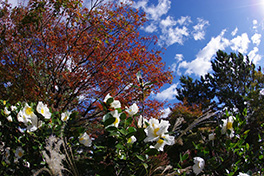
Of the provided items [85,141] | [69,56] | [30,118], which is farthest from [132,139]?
[69,56]

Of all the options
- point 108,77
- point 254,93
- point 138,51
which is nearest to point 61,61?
point 108,77

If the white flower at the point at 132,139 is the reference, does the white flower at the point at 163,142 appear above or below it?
below

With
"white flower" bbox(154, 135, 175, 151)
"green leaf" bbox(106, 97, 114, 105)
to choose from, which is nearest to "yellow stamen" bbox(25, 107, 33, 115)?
"green leaf" bbox(106, 97, 114, 105)

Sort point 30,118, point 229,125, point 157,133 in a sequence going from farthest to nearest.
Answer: point 30,118
point 229,125
point 157,133

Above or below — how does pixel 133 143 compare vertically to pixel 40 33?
below

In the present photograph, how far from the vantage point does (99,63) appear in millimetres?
5266

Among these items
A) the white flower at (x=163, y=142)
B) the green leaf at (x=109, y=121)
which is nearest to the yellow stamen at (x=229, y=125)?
the white flower at (x=163, y=142)

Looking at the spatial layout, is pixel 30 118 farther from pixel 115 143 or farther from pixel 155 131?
pixel 155 131

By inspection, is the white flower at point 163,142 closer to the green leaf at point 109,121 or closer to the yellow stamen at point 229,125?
the green leaf at point 109,121

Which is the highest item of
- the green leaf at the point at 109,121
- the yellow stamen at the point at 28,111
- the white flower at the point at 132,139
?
the yellow stamen at the point at 28,111

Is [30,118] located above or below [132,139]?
above

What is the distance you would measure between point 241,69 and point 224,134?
15.7 m

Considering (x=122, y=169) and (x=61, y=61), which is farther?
(x=61, y=61)

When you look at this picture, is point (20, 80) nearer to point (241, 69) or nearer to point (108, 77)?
point (108, 77)
